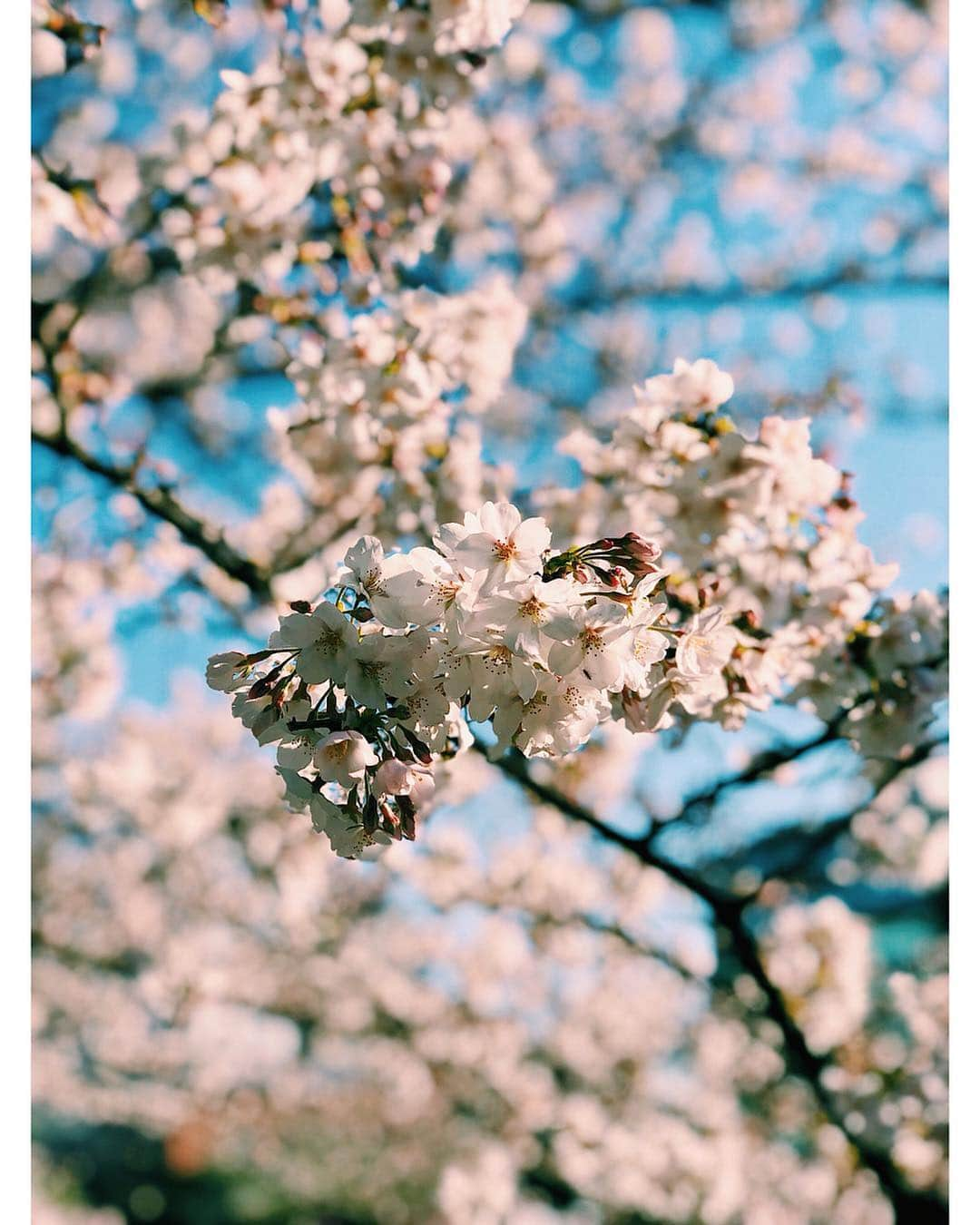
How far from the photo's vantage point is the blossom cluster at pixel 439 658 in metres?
0.93

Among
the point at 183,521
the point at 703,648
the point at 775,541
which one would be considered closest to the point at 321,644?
the point at 703,648

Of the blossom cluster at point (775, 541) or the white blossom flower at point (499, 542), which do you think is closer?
the white blossom flower at point (499, 542)

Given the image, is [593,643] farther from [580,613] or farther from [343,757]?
[343,757]

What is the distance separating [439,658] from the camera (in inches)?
38.4

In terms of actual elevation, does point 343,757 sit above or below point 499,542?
below

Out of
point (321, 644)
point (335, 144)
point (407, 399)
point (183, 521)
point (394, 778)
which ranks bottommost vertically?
point (394, 778)

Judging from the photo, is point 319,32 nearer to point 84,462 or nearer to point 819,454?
point 84,462

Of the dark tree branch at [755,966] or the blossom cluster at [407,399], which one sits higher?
the blossom cluster at [407,399]

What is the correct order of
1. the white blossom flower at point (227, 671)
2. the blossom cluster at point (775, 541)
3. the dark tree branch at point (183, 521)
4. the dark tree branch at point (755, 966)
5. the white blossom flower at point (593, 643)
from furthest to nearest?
1. the dark tree branch at point (183, 521)
2. the dark tree branch at point (755, 966)
3. the blossom cluster at point (775, 541)
4. the white blossom flower at point (227, 671)
5. the white blossom flower at point (593, 643)

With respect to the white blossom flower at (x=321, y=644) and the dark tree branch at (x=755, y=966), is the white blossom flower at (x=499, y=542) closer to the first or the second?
the white blossom flower at (x=321, y=644)

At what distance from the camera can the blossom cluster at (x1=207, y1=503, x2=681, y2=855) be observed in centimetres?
93

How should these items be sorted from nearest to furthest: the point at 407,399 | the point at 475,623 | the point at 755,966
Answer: the point at 475,623, the point at 407,399, the point at 755,966

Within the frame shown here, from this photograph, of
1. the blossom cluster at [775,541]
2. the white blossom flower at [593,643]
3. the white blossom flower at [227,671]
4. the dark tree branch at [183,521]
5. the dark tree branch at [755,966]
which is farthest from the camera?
the dark tree branch at [183,521]

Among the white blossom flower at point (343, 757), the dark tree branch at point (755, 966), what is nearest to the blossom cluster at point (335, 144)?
the dark tree branch at point (755, 966)
